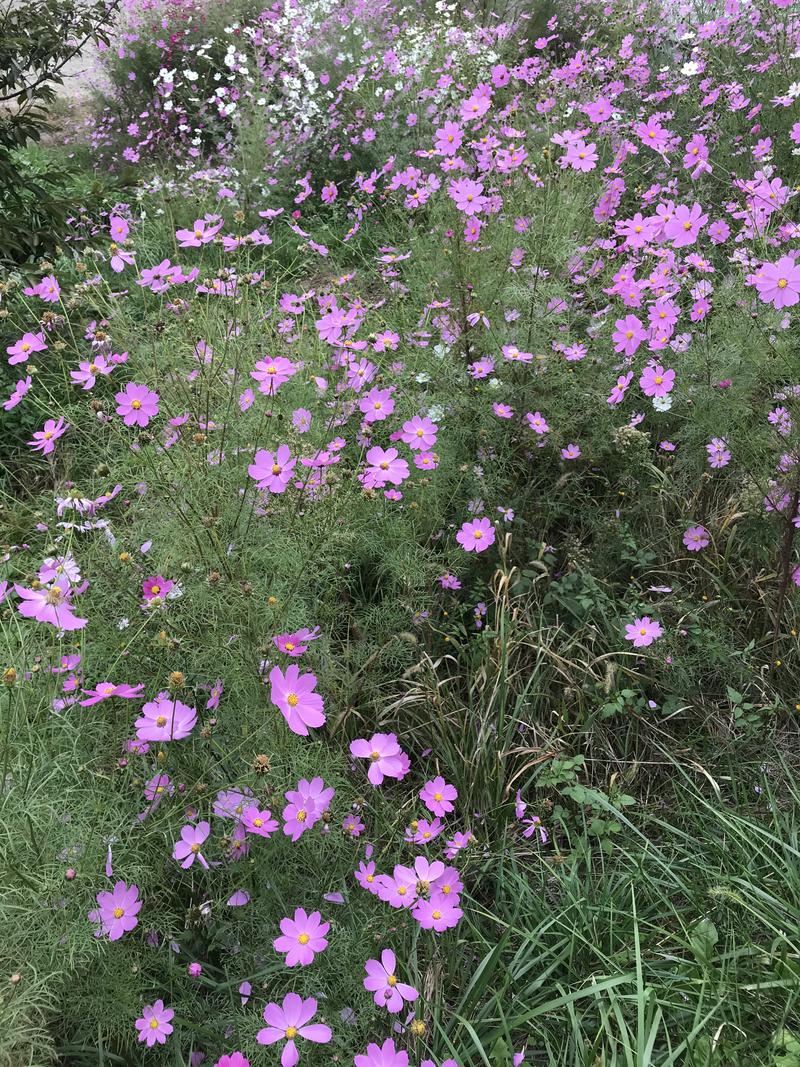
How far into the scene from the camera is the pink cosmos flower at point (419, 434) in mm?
1976

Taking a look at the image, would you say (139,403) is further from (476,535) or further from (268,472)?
(476,535)

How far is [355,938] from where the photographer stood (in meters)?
1.33

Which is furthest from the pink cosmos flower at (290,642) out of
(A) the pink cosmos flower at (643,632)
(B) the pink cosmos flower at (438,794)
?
(A) the pink cosmos flower at (643,632)

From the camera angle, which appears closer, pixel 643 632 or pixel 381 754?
pixel 381 754

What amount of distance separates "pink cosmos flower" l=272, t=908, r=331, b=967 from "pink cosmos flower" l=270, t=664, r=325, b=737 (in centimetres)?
30

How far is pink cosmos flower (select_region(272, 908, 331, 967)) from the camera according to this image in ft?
3.79

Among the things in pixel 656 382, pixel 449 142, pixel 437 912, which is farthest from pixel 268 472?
pixel 449 142

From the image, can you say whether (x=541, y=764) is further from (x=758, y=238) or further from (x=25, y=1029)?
(x=758, y=238)

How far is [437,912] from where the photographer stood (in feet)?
4.17

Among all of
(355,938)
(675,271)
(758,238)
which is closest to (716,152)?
(758,238)

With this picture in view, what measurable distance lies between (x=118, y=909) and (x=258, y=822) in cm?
25

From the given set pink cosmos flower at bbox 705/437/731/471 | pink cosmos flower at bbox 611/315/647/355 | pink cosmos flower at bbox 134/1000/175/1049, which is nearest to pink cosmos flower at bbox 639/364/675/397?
pink cosmos flower at bbox 611/315/647/355

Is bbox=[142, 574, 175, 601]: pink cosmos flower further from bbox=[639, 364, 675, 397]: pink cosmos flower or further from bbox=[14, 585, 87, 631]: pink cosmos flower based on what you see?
bbox=[639, 364, 675, 397]: pink cosmos flower

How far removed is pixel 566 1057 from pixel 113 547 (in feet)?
4.37
